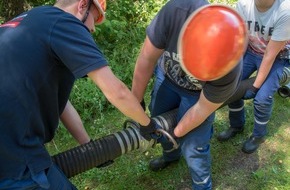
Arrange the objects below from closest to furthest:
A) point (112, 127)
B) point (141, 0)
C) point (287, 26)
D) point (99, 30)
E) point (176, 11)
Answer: point (176, 11)
point (287, 26)
point (112, 127)
point (99, 30)
point (141, 0)

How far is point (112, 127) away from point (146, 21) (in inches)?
99.5

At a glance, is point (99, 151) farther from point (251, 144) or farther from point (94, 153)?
point (251, 144)

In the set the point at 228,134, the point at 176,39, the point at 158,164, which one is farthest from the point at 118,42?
the point at 176,39

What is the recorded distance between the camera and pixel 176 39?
236 cm

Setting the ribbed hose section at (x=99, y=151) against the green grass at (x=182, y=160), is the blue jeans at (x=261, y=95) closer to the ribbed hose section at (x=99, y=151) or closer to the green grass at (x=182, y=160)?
the green grass at (x=182, y=160)

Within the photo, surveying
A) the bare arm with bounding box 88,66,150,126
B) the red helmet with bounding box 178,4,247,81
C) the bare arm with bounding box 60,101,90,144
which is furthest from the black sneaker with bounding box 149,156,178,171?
the red helmet with bounding box 178,4,247,81

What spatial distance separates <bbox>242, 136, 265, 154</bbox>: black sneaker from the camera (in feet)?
12.6

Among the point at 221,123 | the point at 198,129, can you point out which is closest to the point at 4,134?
the point at 198,129

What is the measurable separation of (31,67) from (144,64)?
3.46 feet

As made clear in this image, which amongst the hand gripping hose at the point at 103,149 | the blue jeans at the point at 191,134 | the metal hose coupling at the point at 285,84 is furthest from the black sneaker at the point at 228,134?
the hand gripping hose at the point at 103,149

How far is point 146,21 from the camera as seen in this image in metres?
6.11

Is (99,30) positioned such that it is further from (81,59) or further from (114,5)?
(81,59)

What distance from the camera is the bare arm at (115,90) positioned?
183 cm

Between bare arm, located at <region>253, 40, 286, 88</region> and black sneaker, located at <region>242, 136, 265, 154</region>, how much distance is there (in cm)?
→ 69
